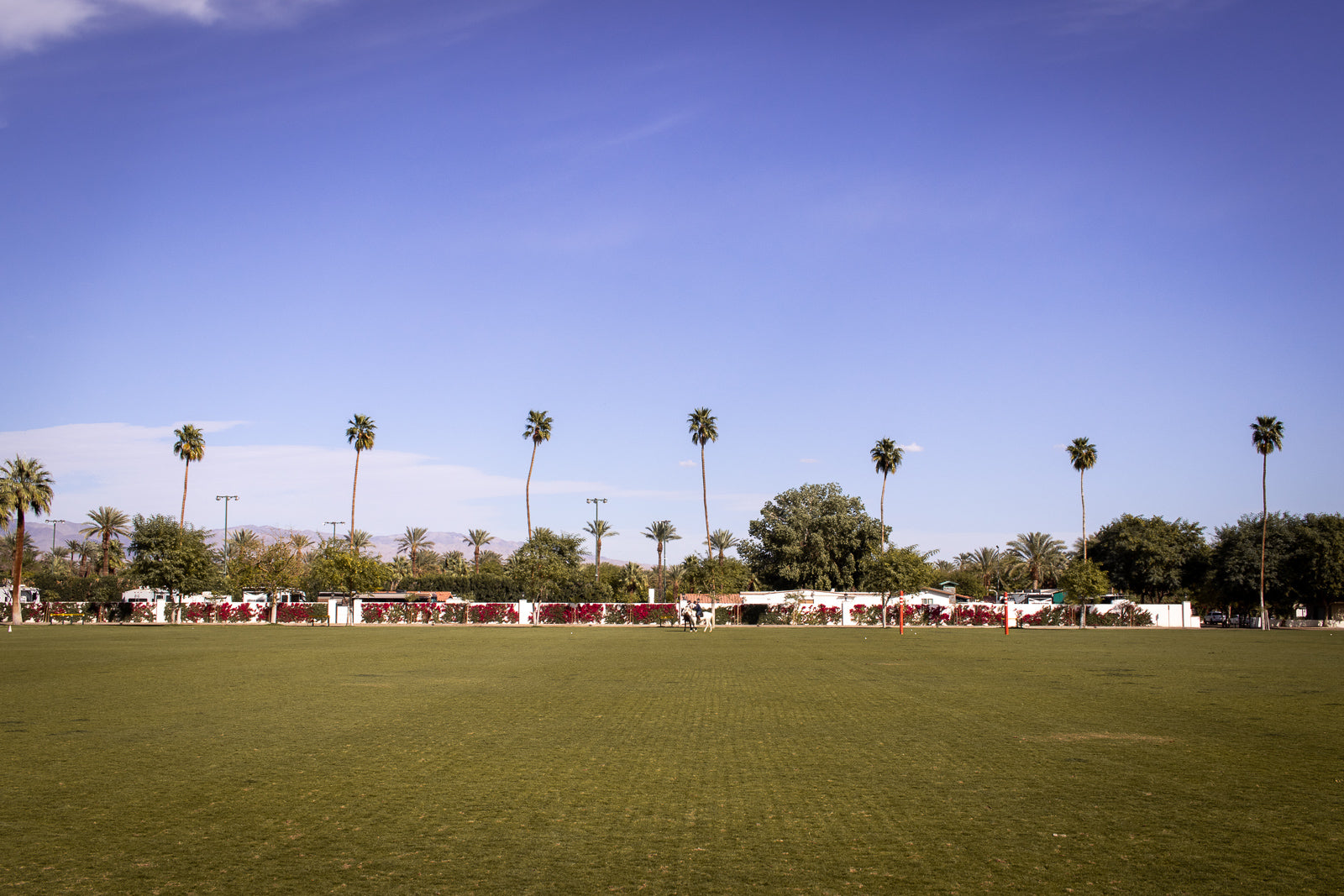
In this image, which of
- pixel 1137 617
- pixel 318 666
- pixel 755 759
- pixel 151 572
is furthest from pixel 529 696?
pixel 1137 617

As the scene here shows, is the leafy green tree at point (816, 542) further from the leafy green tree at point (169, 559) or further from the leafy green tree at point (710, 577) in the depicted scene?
the leafy green tree at point (169, 559)

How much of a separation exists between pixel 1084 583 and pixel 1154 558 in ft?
→ 66.6

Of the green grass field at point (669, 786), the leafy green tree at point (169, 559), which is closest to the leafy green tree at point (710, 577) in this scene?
the leafy green tree at point (169, 559)

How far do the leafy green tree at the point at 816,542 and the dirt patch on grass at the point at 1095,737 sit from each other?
75626mm

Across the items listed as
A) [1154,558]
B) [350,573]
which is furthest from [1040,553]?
[350,573]

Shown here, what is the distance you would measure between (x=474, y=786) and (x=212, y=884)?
3.40m

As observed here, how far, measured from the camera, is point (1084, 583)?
7094cm

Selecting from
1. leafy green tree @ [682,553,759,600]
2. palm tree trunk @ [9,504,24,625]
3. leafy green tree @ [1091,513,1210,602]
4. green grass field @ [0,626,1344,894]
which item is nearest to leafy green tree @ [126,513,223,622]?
palm tree trunk @ [9,504,24,625]

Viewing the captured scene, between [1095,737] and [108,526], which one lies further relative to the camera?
[108,526]

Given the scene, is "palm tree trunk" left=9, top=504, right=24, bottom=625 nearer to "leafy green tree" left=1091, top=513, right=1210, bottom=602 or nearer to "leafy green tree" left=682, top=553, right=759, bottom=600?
"leafy green tree" left=682, top=553, right=759, bottom=600

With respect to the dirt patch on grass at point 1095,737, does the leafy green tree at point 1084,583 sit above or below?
above

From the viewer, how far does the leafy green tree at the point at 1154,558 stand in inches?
3406

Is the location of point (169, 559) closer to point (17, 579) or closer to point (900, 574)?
point (17, 579)

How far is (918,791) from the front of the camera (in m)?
9.48
